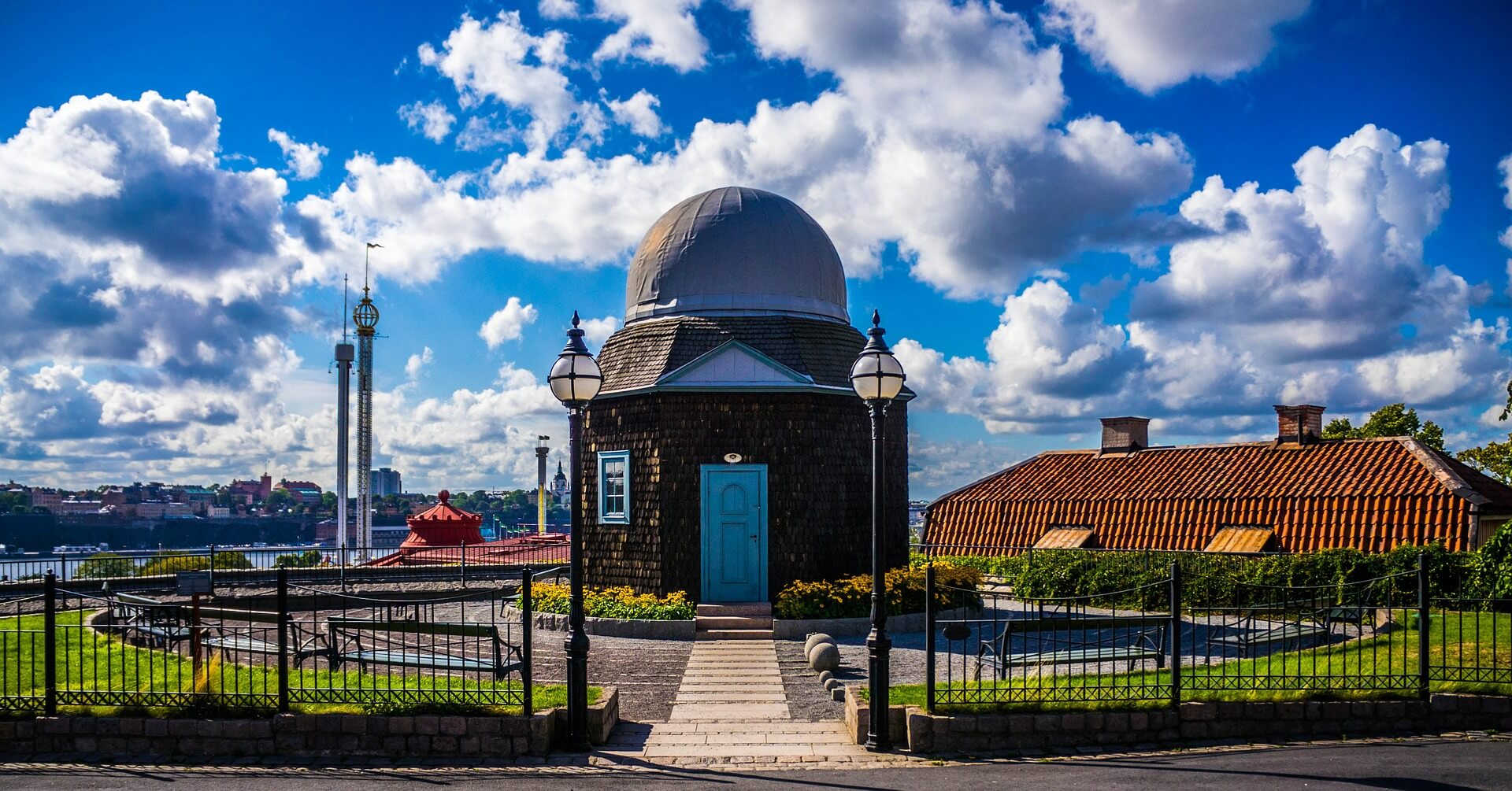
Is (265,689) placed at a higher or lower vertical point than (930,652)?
lower

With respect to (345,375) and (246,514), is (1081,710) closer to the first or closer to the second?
(345,375)

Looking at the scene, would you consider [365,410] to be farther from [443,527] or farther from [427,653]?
[427,653]

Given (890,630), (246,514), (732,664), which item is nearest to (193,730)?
(732,664)

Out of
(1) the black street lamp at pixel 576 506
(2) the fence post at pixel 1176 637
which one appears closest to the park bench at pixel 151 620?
(1) the black street lamp at pixel 576 506

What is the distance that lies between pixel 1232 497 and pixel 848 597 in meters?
11.5

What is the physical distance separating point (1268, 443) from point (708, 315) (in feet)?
49.1

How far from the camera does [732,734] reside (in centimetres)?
966

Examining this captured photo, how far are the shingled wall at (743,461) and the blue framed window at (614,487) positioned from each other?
0.40 ft

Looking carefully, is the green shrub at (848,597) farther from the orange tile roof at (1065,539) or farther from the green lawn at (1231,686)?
the orange tile roof at (1065,539)

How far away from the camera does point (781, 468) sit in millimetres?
17812

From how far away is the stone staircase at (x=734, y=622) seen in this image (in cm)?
1620

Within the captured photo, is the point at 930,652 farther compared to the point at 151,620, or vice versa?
the point at 151,620

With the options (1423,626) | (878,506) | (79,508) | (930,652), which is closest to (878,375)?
(878,506)

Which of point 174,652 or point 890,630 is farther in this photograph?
point 890,630
